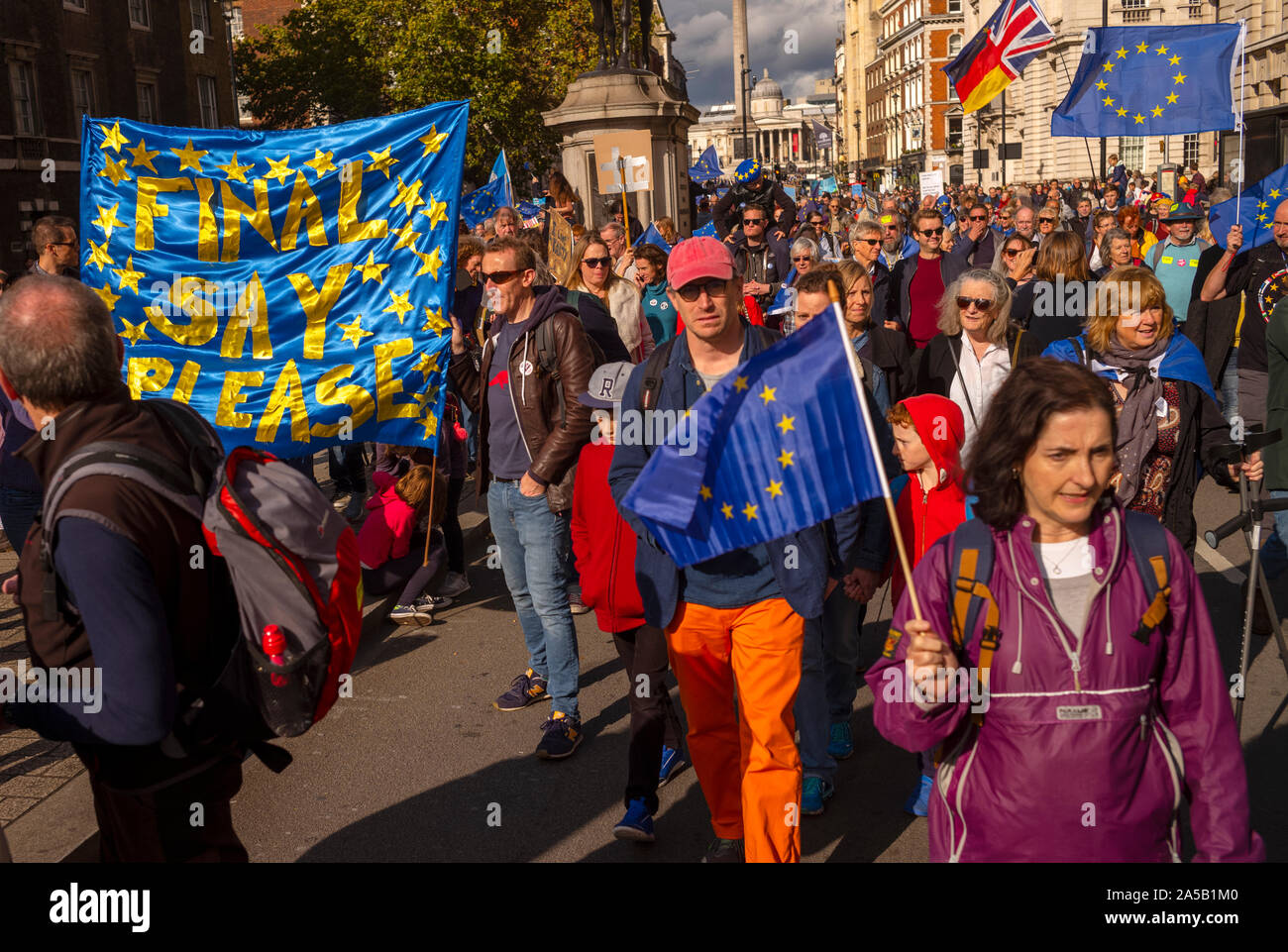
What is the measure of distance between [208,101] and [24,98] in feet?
33.5

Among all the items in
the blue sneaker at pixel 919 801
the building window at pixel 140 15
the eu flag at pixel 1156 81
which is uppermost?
Result: the building window at pixel 140 15

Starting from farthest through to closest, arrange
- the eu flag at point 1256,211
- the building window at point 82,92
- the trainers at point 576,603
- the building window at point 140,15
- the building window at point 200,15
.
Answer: the building window at point 200,15 → the building window at point 140,15 → the building window at point 82,92 → the eu flag at point 1256,211 → the trainers at point 576,603

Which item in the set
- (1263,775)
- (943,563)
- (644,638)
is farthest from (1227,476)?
(943,563)

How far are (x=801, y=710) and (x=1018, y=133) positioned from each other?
7717 cm

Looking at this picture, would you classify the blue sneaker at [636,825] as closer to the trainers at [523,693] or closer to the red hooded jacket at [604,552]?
the red hooded jacket at [604,552]

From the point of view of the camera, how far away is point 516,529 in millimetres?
5566

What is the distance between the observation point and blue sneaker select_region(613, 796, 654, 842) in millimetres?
4582

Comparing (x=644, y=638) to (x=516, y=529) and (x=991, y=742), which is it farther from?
(x=991, y=742)

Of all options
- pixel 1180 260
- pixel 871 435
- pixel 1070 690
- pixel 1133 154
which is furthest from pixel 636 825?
pixel 1133 154

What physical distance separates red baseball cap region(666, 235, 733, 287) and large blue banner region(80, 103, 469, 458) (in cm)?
250

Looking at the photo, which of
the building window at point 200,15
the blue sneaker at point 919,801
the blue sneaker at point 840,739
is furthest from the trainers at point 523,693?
the building window at point 200,15

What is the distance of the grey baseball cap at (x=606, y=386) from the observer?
16.1 feet

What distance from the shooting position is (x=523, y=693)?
6.11 metres

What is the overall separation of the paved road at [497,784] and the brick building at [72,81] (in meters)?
24.6
